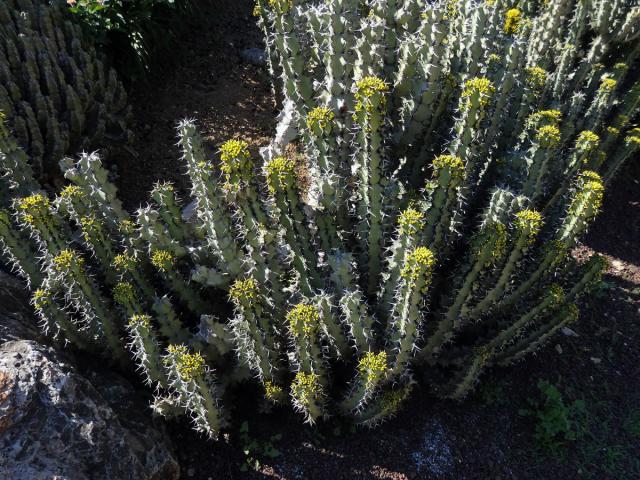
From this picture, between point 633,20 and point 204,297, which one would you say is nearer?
point 204,297

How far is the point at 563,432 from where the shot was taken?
334cm

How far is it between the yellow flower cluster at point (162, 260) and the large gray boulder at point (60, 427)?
694 mm

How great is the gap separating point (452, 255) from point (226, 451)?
6.12ft

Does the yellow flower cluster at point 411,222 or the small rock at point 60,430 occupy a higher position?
the yellow flower cluster at point 411,222

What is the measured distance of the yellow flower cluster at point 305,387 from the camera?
278 centimetres

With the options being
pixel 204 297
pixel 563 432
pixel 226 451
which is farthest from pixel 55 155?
pixel 563 432

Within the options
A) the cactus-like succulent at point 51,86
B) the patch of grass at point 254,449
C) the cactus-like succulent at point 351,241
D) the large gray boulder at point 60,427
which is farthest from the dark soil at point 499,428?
the cactus-like succulent at point 51,86

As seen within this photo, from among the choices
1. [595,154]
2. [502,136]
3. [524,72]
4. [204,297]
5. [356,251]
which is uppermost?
[524,72]

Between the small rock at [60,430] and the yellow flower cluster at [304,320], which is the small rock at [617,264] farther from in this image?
the small rock at [60,430]

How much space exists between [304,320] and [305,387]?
0.37 metres

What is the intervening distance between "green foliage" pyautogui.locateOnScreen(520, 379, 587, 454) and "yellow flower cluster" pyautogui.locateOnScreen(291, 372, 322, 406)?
4.76 ft

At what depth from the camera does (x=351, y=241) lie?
11.5 ft

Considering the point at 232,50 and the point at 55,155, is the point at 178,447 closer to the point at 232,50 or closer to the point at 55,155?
the point at 55,155

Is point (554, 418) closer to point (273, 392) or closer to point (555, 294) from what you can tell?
point (555, 294)
